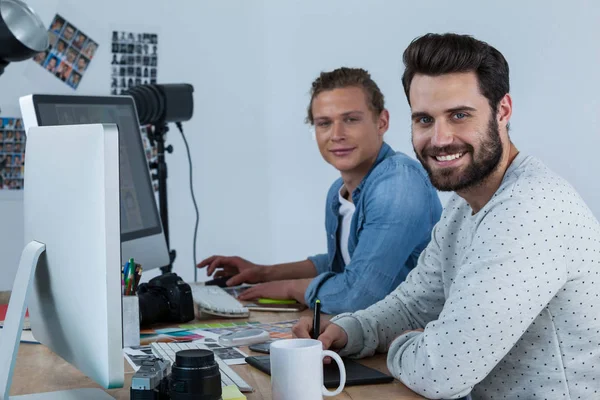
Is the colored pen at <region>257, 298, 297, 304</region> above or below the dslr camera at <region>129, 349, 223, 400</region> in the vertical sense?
below

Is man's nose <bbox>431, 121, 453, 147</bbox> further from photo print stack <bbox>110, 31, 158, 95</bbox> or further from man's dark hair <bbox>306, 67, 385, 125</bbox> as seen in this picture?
photo print stack <bbox>110, 31, 158, 95</bbox>

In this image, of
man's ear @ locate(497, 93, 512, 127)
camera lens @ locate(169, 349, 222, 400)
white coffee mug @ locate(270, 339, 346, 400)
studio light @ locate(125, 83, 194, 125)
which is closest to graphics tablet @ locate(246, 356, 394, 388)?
white coffee mug @ locate(270, 339, 346, 400)

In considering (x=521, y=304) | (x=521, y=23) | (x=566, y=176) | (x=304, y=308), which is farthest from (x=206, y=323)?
(x=521, y=23)

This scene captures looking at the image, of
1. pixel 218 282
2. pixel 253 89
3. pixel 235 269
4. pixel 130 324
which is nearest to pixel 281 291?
pixel 218 282

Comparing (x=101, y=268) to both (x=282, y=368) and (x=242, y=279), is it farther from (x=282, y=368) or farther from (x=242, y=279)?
(x=242, y=279)

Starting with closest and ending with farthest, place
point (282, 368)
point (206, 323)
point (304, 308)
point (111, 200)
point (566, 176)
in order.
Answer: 1. point (111, 200)
2. point (282, 368)
3. point (206, 323)
4. point (304, 308)
5. point (566, 176)

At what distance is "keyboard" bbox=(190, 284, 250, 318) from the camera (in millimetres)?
1735

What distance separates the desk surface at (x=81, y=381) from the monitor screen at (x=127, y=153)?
1.68 ft

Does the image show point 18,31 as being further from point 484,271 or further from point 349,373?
point 484,271

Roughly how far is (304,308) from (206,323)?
1.00ft

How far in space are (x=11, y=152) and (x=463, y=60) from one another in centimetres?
243

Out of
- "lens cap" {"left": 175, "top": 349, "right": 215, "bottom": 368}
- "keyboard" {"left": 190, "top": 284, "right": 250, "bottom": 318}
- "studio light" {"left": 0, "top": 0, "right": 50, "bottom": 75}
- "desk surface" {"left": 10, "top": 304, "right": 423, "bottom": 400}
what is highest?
"studio light" {"left": 0, "top": 0, "right": 50, "bottom": 75}

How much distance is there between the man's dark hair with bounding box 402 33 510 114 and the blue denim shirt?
0.64m

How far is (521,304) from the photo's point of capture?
1.14m
